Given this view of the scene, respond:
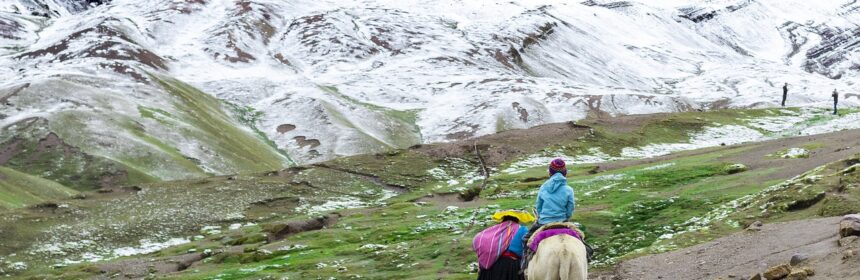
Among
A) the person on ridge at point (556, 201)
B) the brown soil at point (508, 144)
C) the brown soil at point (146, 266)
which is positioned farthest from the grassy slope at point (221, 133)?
the person on ridge at point (556, 201)

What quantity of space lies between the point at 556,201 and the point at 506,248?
5.03 feet

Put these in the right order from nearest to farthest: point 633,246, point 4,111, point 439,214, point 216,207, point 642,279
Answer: point 642,279 < point 633,246 < point 439,214 < point 216,207 < point 4,111

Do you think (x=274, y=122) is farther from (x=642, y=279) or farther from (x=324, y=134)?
(x=642, y=279)

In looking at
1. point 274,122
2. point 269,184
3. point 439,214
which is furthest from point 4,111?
point 439,214

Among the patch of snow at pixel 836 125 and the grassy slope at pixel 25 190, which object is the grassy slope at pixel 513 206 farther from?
the patch of snow at pixel 836 125

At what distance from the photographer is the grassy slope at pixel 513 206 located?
30234 mm

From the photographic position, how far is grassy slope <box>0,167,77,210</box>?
72375mm

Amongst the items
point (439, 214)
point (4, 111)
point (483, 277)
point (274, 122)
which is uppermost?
point (483, 277)

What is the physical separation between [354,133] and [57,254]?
326ft

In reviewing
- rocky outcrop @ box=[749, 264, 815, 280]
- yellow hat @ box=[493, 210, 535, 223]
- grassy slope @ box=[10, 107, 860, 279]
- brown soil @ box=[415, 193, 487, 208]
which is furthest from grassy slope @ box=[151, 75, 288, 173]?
rocky outcrop @ box=[749, 264, 815, 280]

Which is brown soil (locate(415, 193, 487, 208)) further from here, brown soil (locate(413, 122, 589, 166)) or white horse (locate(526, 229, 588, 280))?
white horse (locate(526, 229, 588, 280))

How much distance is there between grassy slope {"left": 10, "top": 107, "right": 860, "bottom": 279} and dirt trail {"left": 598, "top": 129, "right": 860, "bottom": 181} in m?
1.31

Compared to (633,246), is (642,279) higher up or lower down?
higher up

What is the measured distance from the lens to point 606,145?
79688 millimetres
